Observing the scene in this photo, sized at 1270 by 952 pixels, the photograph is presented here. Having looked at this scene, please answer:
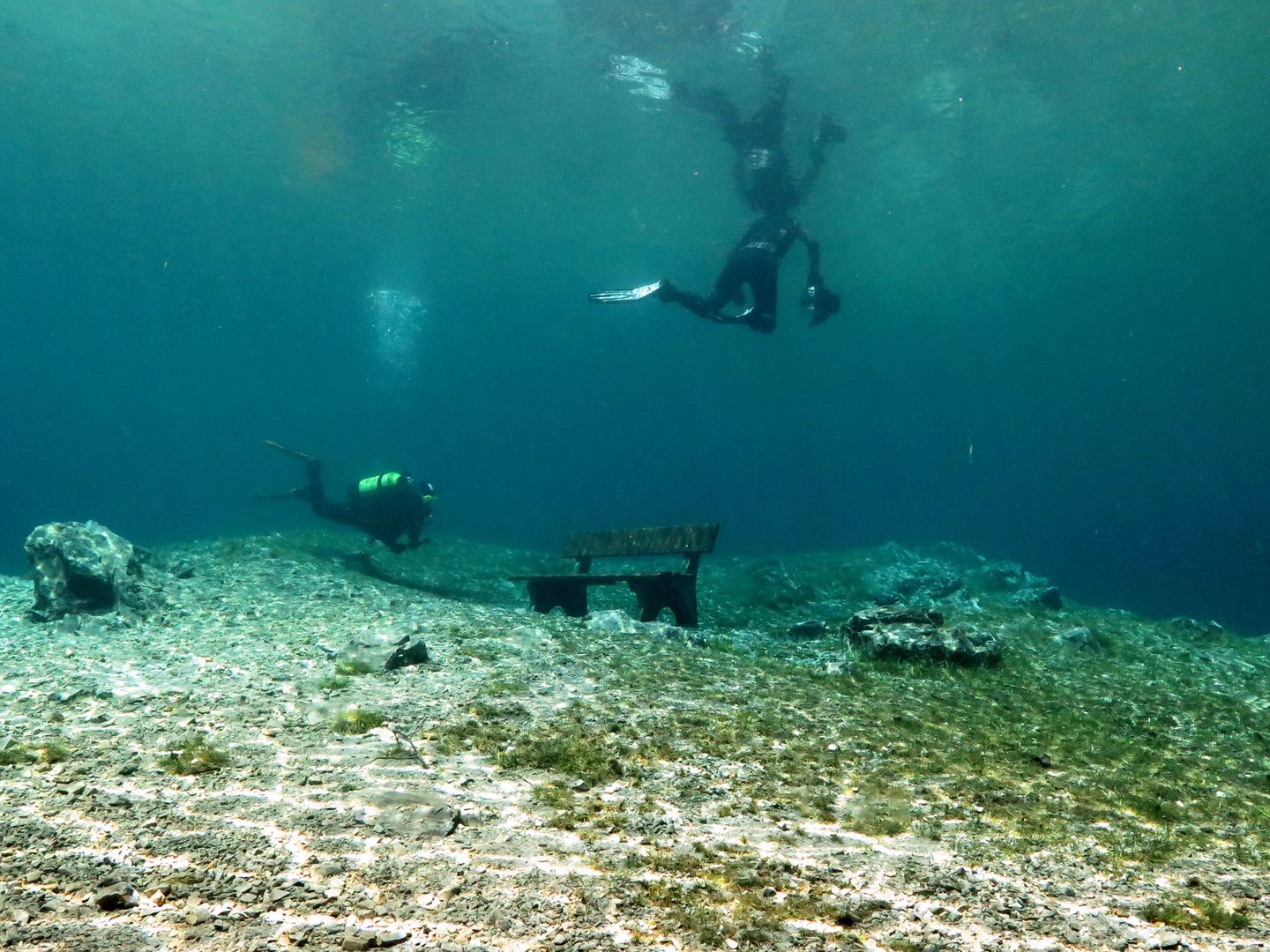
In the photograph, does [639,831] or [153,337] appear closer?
[639,831]

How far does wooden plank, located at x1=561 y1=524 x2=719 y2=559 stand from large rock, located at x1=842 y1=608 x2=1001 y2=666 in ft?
12.7

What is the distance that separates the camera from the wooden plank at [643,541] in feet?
40.9

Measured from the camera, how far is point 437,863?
2.52m

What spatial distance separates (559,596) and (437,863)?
992cm

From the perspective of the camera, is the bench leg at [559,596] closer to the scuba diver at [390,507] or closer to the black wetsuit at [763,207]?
the scuba diver at [390,507]

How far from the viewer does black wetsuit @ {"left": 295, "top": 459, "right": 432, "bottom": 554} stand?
1572 cm

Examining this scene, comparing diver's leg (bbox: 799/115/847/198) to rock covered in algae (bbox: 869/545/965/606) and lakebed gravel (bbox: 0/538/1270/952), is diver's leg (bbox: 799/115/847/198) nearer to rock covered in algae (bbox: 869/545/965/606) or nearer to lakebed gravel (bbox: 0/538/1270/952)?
rock covered in algae (bbox: 869/545/965/606)

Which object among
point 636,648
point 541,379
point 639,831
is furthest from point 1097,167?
point 541,379

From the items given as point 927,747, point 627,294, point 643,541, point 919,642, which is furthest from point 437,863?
point 627,294

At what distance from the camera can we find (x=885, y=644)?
27.0 ft

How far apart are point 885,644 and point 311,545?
15.6m

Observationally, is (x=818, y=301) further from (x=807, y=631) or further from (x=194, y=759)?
(x=194, y=759)

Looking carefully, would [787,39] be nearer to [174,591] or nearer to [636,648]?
[636,648]

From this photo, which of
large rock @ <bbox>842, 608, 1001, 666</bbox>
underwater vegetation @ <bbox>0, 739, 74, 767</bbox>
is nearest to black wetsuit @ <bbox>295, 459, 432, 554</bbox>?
large rock @ <bbox>842, 608, 1001, 666</bbox>
